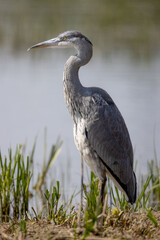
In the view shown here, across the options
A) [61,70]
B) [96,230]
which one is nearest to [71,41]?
[96,230]

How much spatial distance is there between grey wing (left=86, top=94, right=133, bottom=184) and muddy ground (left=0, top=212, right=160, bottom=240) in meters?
0.50

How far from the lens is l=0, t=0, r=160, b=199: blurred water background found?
9.36 meters

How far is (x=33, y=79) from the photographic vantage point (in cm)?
1388

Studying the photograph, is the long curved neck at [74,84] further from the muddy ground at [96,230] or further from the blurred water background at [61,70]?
the blurred water background at [61,70]

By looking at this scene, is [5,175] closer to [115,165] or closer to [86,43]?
[115,165]

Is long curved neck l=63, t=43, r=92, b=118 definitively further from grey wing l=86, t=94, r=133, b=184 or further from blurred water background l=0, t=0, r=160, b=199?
blurred water background l=0, t=0, r=160, b=199

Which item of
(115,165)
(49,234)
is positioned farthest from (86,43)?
(49,234)

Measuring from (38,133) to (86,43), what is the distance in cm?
479

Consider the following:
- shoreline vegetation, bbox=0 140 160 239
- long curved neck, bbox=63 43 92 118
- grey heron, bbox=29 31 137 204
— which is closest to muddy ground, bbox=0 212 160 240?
shoreline vegetation, bbox=0 140 160 239

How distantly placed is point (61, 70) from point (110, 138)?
10.0 metres

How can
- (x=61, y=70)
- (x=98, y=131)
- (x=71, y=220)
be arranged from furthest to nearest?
(x=61, y=70), (x=98, y=131), (x=71, y=220)

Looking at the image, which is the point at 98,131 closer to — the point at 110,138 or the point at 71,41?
the point at 110,138

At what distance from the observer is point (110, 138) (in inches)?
193

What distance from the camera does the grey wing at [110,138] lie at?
15.9 feet
